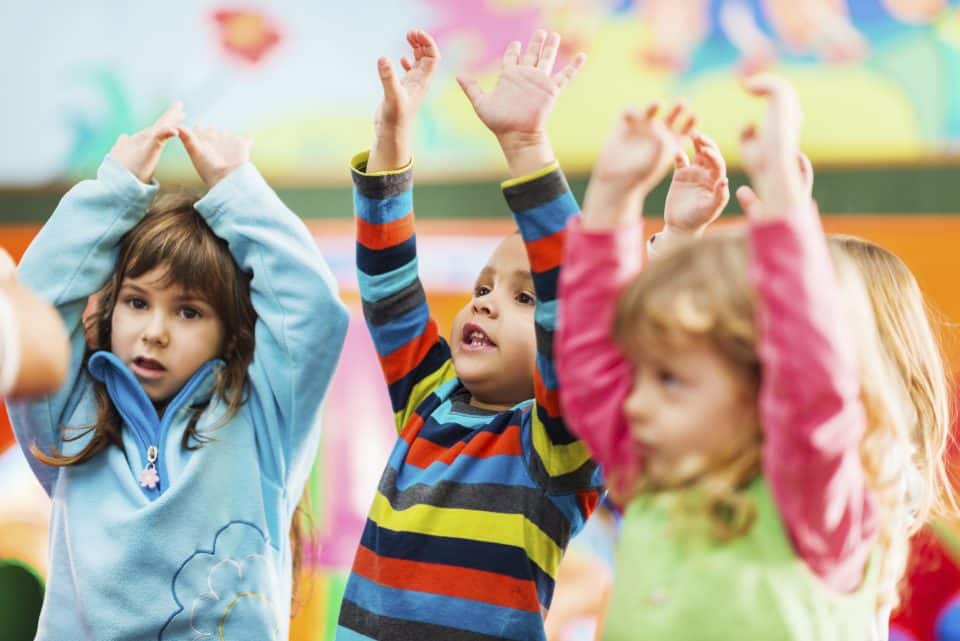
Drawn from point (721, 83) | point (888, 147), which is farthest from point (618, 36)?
point (888, 147)

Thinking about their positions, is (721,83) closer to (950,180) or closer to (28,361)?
(950,180)

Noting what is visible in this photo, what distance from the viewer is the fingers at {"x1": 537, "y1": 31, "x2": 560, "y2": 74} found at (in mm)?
1118

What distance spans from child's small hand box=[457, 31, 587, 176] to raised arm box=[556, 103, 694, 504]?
160 millimetres

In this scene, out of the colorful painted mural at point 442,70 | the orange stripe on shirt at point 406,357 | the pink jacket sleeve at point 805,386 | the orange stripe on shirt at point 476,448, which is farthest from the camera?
the colorful painted mural at point 442,70

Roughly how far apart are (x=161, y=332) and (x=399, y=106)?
0.37m

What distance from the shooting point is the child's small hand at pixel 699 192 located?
4.08 feet

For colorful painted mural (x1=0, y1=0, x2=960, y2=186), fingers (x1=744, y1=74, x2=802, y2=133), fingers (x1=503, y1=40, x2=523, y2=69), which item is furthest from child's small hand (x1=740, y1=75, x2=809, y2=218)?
colorful painted mural (x1=0, y1=0, x2=960, y2=186)

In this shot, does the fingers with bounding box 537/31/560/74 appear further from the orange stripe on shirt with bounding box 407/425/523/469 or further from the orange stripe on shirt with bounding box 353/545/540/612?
the orange stripe on shirt with bounding box 353/545/540/612

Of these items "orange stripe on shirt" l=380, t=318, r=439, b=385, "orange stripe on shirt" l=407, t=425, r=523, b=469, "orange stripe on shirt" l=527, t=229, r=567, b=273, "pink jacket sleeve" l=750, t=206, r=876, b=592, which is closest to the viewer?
"pink jacket sleeve" l=750, t=206, r=876, b=592

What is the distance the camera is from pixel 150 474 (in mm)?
1275

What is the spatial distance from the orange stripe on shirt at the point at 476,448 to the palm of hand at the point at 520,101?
314 millimetres

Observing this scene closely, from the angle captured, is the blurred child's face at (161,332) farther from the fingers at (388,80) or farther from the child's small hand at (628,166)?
the child's small hand at (628,166)

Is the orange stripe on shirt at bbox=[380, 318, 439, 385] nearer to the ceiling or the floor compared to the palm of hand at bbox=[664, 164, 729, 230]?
nearer to the floor

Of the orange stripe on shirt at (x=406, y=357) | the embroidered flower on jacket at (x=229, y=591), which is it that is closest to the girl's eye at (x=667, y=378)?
the orange stripe on shirt at (x=406, y=357)
